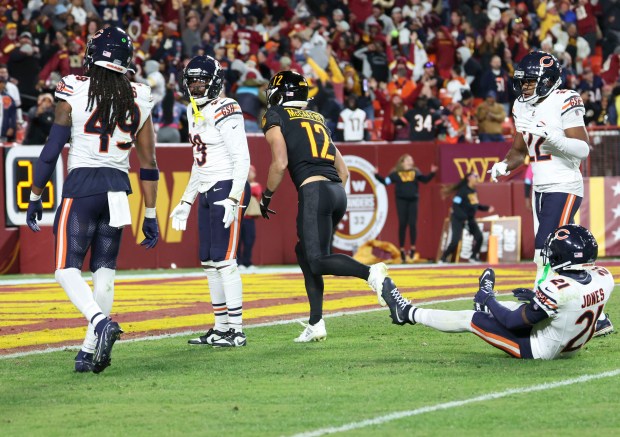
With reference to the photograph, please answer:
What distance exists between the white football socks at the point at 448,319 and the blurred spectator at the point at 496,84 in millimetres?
16614

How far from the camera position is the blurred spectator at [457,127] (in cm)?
2169

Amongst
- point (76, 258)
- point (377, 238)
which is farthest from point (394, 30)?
point (76, 258)

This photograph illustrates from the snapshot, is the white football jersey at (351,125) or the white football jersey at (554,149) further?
the white football jersey at (351,125)

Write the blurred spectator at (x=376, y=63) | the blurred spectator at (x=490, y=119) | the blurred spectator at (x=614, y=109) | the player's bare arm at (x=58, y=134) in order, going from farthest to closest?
1. the blurred spectator at (x=376, y=63)
2. the blurred spectator at (x=614, y=109)
3. the blurred spectator at (x=490, y=119)
4. the player's bare arm at (x=58, y=134)

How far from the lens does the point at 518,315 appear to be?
765cm

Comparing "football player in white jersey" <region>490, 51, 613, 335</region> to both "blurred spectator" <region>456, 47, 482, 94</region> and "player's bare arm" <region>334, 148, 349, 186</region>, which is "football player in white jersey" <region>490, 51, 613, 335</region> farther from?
"blurred spectator" <region>456, 47, 482, 94</region>

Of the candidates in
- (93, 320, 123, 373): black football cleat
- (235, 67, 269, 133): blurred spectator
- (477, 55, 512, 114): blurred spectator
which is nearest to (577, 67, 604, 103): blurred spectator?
(477, 55, 512, 114): blurred spectator

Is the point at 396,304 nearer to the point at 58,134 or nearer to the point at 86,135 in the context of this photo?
the point at 86,135

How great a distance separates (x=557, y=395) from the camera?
21.5 ft

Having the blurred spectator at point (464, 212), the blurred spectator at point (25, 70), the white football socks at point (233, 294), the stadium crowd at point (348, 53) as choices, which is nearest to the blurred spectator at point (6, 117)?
the stadium crowd at point (348, 53)

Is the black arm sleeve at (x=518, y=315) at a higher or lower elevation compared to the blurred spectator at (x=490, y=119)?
lower

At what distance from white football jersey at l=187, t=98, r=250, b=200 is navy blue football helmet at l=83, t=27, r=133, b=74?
124 cm

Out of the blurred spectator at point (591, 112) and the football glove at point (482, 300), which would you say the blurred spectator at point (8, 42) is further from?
the football glove at point (482, 300)

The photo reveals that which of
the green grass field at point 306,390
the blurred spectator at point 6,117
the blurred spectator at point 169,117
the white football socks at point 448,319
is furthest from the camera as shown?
the blurred spectator at point 169,117
